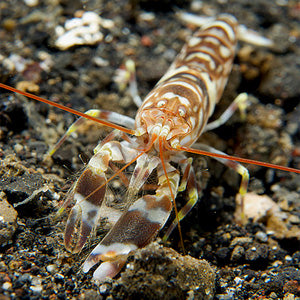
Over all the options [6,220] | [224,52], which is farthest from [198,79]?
[6,220]

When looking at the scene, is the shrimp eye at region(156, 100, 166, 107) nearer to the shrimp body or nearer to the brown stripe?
→ the shrimp body

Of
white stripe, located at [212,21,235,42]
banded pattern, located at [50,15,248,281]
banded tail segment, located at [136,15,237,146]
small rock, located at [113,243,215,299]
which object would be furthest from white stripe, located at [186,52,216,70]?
small rock, located at [113,243,215,299]

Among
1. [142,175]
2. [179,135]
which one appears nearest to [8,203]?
[142,175]

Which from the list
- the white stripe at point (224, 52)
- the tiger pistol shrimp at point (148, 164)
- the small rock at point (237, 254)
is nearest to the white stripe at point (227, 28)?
the white stripe at point (224, 52)

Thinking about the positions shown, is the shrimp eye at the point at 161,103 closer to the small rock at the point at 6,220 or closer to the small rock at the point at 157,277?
the small rock at the point at 157,277

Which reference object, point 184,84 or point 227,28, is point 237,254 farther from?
point 227,28
